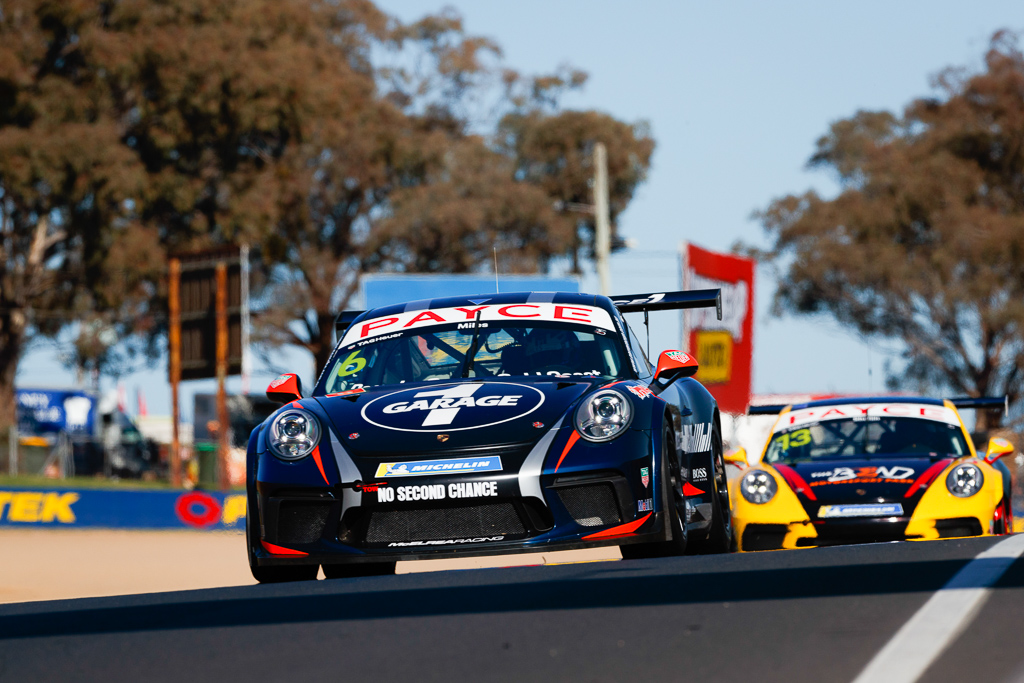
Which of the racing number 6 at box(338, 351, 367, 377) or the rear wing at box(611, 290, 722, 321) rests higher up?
the rear wing at box(611, 290, 722, 321)

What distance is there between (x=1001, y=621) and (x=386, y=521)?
294cm

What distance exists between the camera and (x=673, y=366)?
7270 millimetres

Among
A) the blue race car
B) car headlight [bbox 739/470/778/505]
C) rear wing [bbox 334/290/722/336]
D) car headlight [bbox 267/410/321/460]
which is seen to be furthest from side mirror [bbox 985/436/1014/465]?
car headlight [bbox 267/410/321/460]

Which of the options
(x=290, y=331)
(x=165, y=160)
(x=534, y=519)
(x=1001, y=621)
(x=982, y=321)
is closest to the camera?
(x=1001, y=621)

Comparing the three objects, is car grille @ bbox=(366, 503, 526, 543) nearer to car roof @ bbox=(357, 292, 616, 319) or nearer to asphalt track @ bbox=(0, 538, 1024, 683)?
asphalt track @ bbox=(0, 538, 1024, 683)

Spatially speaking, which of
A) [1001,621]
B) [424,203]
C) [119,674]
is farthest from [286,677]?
[424,203]

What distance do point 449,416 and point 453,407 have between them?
81 mm

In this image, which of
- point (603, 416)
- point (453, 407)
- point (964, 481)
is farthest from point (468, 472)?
point (964, 481)

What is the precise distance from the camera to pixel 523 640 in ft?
13.6

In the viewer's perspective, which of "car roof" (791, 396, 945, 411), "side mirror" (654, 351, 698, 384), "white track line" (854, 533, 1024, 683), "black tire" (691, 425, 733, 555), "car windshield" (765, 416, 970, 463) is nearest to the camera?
"white track line" (854, 533, 1024, 683)

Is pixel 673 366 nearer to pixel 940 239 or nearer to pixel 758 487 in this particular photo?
pixel 758 487

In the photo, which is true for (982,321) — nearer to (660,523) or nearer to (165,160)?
(165,160)

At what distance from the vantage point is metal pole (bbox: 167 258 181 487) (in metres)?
32.0

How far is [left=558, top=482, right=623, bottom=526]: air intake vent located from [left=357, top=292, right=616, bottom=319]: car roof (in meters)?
1.61
